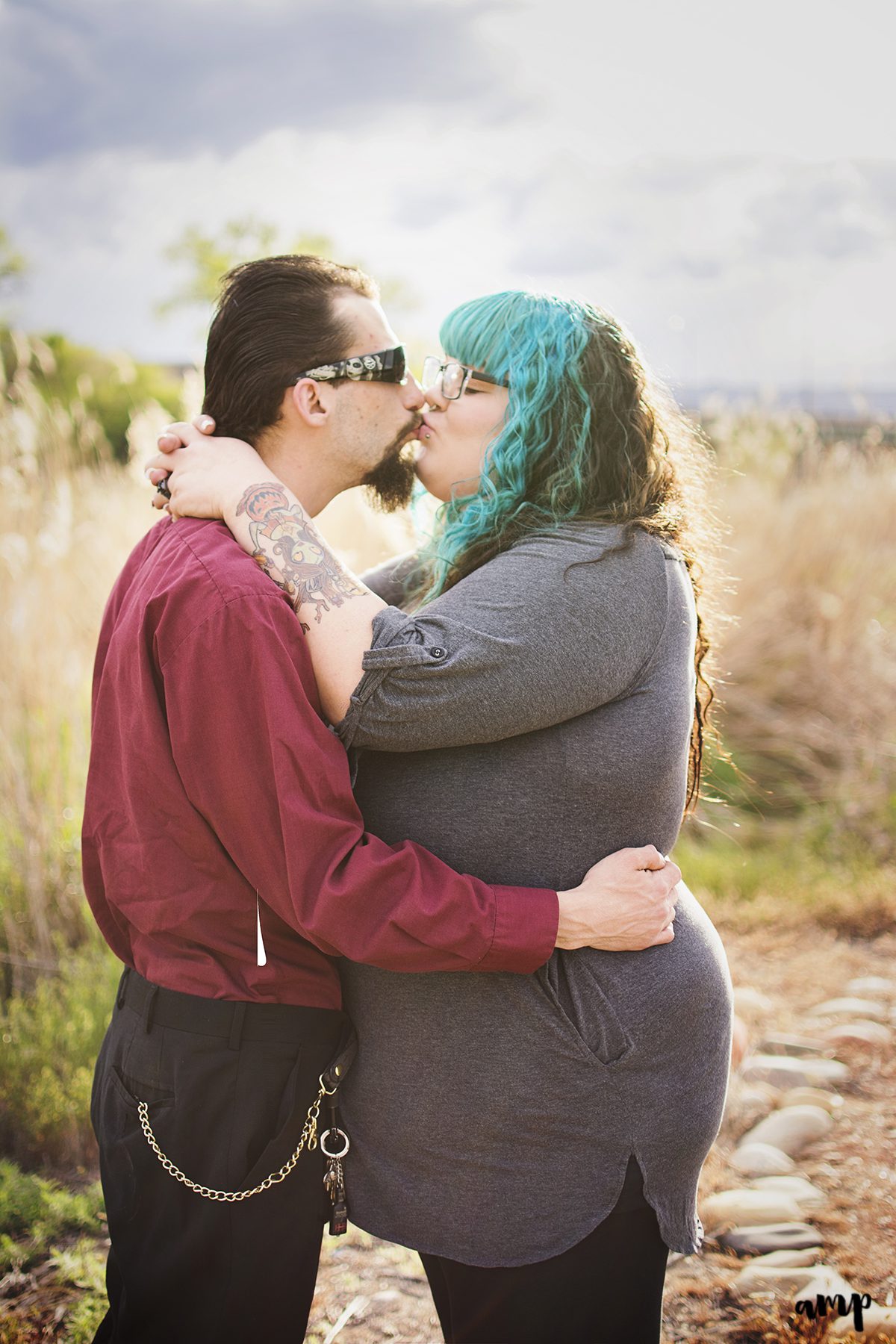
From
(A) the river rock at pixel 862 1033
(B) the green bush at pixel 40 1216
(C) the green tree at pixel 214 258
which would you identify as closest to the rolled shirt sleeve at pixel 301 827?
(B) the green bush at pixel 40 1216

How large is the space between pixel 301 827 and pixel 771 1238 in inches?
89.5

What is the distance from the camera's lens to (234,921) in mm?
1830

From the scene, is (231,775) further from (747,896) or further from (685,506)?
(747,896)

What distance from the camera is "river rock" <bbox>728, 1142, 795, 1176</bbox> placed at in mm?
3373

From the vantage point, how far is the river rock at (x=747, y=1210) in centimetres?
310

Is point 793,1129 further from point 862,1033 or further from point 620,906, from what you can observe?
point 620,906

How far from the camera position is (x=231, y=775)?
1.74m

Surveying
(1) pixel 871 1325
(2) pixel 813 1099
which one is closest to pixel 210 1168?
(1) pixel 871 1325

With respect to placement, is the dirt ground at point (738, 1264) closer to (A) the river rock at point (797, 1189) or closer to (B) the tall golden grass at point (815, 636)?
(A) the river rock at point (797, 1189)

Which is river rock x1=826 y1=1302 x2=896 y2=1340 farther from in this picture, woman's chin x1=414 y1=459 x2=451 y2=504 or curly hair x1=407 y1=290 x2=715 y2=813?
woman's chin x1=414 y1=459 x2=451 y2=504

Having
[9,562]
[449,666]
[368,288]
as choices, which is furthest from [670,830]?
[9,562]

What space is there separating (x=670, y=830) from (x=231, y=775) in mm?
904

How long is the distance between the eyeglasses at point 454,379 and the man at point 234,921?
2.02 feet

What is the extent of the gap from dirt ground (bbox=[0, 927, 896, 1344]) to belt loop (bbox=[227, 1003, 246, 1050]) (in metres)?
0.61
